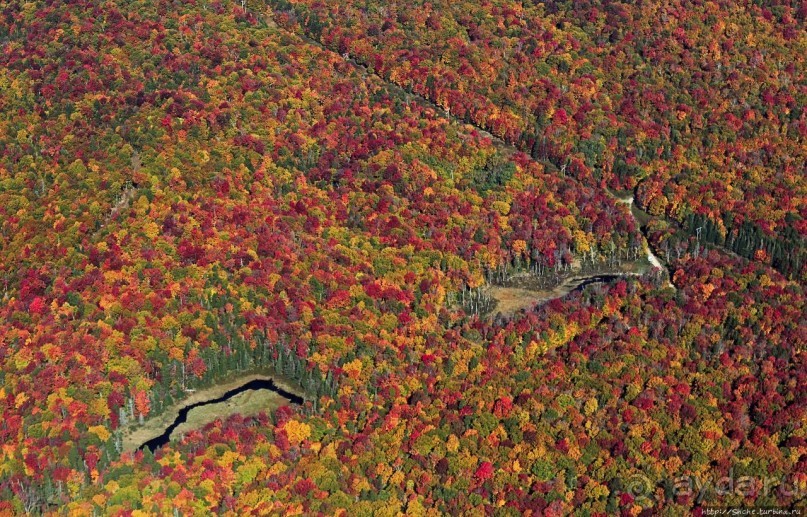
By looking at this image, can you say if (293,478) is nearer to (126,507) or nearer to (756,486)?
(126,507)

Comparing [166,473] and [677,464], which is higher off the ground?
[677,464]

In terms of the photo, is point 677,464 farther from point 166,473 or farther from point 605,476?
point 166,473

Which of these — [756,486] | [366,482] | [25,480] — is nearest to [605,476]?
[756,486]

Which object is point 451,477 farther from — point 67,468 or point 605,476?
point 67,468

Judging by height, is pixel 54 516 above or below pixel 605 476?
below

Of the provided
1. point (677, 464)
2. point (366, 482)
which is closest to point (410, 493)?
point (366, 482)

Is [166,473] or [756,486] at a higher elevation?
[756,486]

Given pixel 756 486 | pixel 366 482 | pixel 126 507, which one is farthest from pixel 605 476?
pixel 126 507
